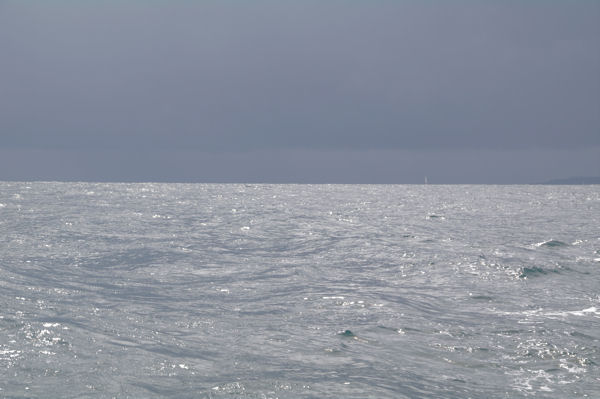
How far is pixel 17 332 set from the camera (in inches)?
504

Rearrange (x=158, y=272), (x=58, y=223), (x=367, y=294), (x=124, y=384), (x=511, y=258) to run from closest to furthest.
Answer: (x=124, y=384)
(x=367, y=294)
(x=158, y=272)
(x=511, y=258)
(x=58, y=223)

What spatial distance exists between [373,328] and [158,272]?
11.4 m

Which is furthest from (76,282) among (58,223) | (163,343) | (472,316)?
(58,223)

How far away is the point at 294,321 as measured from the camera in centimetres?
1540

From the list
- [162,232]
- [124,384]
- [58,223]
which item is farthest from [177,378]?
[58,223]

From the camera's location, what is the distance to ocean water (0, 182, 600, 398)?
10.3 metres

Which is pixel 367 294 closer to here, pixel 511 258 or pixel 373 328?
pixel 373 328

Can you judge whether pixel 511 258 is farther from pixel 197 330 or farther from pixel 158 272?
pixel 197 330

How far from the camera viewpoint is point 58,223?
4481 cm

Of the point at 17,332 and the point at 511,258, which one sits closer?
the point at 17,332

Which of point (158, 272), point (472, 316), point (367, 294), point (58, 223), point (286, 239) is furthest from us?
point (58, 223)

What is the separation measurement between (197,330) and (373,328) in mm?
4294

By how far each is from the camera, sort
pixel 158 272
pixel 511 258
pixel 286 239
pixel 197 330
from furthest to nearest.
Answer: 1. pixel 286 239
2. pixel 511 258
3. pixel 158 272
4. pixel 197 330

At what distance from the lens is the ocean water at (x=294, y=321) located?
1027cm
